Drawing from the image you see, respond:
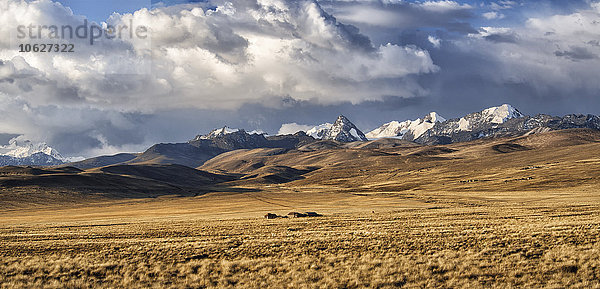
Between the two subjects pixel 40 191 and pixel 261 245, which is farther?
pixel 40 191

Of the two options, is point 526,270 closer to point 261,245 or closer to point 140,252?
point 261,245

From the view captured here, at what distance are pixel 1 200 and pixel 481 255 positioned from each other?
145298 mm

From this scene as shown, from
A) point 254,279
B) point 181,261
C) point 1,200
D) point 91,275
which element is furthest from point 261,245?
point 1,200

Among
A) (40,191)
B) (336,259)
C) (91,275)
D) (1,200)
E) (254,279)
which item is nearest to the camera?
(254,279)

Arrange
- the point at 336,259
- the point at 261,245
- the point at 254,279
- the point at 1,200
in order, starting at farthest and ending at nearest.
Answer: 1. the point at 1,200
2. the point at 261,245
3. the point at 336,259
4. the point at 254,279

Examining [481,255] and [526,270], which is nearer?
[526,270]

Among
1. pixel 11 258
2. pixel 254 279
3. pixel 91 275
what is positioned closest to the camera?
pixel 254 279

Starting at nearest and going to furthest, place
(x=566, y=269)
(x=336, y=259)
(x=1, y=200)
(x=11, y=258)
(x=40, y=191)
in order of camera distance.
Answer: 1. (x=566, y=269)
2. (x=336, y=259)
3. (x=11, y=258)
4. (x=1, y=200)
5. (x=40, y=191)

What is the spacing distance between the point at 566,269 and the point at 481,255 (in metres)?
4.63

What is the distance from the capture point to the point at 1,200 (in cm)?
13075

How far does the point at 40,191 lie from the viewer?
15100 centimetres

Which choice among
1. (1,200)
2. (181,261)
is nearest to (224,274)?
(181,261)

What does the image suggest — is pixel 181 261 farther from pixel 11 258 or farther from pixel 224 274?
pixel 11 258

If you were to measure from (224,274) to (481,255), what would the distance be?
14694 millimetres
